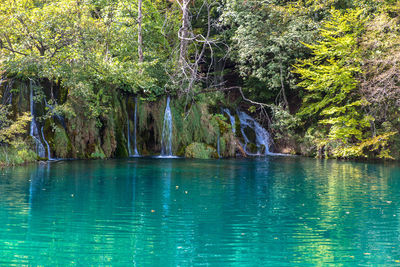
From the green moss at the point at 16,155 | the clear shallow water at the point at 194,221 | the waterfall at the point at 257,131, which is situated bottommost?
the clear shallow water at the point at 194,221

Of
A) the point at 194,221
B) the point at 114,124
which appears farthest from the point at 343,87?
the point at 194,221

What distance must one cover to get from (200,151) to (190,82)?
351cm

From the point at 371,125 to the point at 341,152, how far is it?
7.20 ft

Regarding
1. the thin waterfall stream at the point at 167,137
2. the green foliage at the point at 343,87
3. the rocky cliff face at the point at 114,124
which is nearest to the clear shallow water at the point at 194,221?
the rocky cliff face at the point at 114,124

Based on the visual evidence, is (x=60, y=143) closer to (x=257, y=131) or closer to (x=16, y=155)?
(x=16, y=155)

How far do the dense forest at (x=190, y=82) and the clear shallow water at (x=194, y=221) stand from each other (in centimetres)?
625

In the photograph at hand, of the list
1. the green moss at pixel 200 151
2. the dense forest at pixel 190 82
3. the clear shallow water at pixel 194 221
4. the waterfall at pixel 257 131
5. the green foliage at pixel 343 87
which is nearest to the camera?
the clear shallow water at pixel 194 221

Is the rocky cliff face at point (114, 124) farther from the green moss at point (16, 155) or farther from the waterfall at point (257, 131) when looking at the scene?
the waterfall at point (257, 131)

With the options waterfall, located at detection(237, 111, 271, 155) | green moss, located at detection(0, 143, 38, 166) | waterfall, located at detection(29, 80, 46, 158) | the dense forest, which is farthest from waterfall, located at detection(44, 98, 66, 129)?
waterfall, located at detection(237, 111, 271, 155)

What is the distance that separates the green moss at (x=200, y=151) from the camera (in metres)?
21.4

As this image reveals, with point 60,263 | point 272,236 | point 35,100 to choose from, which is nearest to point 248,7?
point 35,100

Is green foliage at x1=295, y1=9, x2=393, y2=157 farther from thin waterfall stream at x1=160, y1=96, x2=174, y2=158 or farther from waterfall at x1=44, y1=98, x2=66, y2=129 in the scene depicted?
waterfall at x1=44, y1=98, x2=66, y2=129

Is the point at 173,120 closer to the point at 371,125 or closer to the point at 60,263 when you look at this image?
the point at 371,125

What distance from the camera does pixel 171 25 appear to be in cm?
2680
